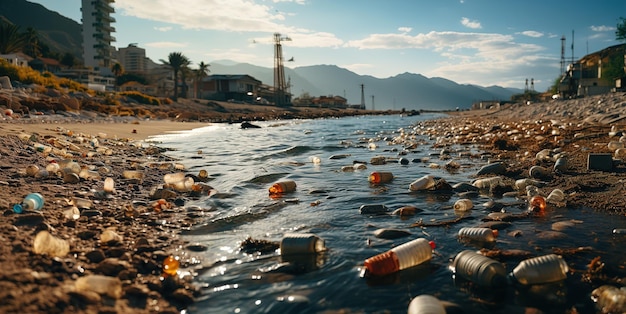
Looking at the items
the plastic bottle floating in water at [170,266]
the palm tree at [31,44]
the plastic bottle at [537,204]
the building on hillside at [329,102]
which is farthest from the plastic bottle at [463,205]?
the building on hillside at [329,102]

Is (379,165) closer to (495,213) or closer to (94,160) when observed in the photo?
(495,213)

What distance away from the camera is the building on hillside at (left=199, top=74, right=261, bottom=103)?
86.2 metres

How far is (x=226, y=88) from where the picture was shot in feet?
290

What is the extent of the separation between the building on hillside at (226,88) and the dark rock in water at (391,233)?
83976 mm

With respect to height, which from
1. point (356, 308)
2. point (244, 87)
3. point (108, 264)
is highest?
point (244, 87)

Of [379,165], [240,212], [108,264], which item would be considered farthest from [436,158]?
[108,264]

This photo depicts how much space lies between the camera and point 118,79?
83438mm

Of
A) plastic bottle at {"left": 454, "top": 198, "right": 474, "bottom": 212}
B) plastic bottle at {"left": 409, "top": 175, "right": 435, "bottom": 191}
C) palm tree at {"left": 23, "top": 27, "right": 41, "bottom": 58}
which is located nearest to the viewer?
plastic bottle at {"left": 454, "top": 198, "right": 474, "bottom": 212}

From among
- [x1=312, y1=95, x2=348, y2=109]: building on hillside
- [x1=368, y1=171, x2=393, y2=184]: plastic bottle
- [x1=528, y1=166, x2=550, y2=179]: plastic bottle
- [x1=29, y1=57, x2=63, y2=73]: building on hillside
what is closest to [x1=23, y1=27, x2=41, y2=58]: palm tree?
[x1=29, y1=57, x2=63, y2=73]: building on hillside

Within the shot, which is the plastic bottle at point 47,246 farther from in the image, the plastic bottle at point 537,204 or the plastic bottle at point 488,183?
the plastic bottle at point 488,183

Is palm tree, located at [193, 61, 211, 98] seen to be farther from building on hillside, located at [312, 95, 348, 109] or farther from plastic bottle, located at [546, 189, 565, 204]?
plastic bottle, located at [546, 189, 565, 204]

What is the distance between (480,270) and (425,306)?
742 mm

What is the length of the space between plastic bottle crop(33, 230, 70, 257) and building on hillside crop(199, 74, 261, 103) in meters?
84.4

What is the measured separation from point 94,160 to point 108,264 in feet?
21.3
